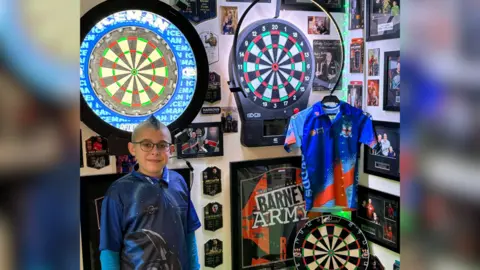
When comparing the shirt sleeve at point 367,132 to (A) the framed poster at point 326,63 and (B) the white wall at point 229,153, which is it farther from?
(A) the framed poster at point 326,63

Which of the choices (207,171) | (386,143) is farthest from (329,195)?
(207,171)

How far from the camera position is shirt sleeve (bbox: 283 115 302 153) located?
2822 mm

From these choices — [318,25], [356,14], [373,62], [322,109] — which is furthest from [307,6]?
[322,109]

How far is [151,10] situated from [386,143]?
1.53 meters

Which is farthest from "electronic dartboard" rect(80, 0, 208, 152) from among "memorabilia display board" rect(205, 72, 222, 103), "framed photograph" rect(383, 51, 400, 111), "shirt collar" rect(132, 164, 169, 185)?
"framed photograph" rect(383, 51, 400, 111)

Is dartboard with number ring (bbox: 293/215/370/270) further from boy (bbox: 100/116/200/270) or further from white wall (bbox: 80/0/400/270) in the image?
boy (bbox: 100/116/200/270)

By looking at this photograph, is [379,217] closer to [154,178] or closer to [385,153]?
[385,153]

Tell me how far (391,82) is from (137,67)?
145cm

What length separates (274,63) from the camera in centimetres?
288

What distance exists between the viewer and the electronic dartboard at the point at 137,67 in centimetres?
212

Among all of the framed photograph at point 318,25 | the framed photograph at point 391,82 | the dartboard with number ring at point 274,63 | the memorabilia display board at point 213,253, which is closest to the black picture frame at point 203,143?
the dartboard with number ring at point 274,63

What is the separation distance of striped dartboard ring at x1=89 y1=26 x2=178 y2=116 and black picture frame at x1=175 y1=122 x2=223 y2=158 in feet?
1.32

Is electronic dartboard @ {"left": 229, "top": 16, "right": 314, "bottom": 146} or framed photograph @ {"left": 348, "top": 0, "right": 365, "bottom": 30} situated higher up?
framed photograph @ {"left": 348, "top": 0, "right": 365, "bottom": 30}

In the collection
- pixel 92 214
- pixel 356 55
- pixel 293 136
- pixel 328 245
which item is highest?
pixel 356 55
